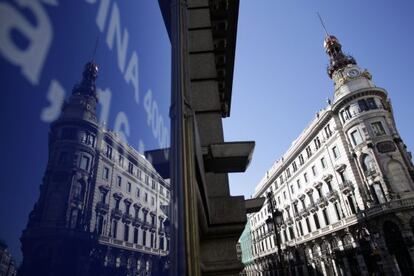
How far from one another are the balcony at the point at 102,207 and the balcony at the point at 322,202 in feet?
115

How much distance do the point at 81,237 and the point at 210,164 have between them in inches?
80.5

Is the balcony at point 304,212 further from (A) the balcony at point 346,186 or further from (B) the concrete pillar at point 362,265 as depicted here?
(B) the concrete pillar at point 362,265

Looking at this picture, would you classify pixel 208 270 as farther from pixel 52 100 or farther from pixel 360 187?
pixel 360 187

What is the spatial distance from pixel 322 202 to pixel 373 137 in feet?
33.2

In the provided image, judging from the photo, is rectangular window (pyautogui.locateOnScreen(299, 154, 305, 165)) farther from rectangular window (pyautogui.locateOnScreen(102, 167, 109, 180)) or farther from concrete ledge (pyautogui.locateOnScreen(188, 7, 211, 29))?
rectangular window (pyautogui.locateOnScreen(102, 167, 109, 180))

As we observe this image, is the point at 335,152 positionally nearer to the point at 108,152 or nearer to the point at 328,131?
the point at 328,131

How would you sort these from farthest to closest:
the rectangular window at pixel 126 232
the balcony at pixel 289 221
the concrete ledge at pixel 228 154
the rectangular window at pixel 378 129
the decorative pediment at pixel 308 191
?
the balcony at pixel 289 221 < the decorative pediment at pixel 308 191 < the rectangular window at pixel 378 129 < the concrete ledge at pixel 228 154 < the rectangular window at pixel 126 232

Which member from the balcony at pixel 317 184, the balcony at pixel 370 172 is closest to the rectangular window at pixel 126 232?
the balcony at pixel 370 172

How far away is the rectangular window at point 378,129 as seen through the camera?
27112 millimetres

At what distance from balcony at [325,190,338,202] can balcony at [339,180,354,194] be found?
123 cm

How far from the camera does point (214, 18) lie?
674 cm

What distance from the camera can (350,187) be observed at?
2802cm

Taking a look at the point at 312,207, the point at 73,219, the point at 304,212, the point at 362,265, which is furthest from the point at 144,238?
the point at 304,212

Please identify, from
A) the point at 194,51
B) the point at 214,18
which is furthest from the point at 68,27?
the point at 214,18
